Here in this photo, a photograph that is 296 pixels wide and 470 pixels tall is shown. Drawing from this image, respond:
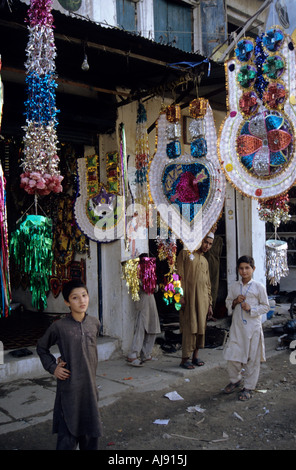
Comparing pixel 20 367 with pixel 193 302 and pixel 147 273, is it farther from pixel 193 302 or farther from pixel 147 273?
pixel 193 302

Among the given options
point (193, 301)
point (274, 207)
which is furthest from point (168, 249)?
point (274, 207)

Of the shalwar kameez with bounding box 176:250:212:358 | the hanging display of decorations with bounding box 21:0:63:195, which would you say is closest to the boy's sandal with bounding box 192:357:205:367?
the shalwar kameez with bounding box 176:250:212:358

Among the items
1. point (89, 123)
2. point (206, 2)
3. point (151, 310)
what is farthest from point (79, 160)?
point (206, 2)

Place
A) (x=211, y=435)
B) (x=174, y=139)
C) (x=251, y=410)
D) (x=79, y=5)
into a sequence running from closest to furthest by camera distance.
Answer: (x=211, y=435) < (x=251, y=410) < (x=174, y=139) < (x=79, y=5)

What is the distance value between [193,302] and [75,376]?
2.93m

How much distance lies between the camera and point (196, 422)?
3.91 meters

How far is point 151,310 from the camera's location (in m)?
5.81

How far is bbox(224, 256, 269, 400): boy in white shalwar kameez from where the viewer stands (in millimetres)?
4570

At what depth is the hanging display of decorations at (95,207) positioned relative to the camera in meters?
5.99

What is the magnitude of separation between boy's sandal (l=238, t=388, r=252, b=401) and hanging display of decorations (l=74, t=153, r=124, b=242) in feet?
8.31

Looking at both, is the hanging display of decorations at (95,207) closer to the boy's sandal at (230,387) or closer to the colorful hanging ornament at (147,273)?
the colorful hanging ornament at (147,273)

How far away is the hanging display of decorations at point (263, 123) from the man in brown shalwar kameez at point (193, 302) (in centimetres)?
142
